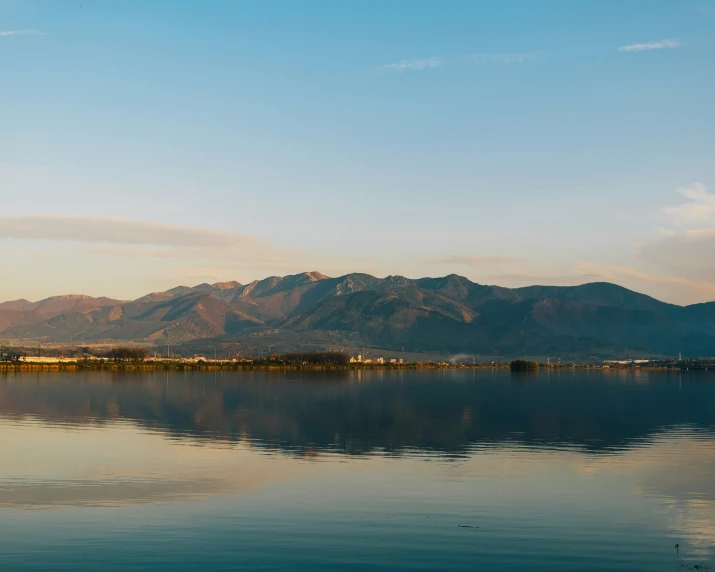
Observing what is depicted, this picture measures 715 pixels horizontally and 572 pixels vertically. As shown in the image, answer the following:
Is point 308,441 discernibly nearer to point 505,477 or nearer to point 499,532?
point 505,477

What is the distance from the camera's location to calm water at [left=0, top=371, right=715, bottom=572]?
1356 inches

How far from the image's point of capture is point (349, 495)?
157 feet

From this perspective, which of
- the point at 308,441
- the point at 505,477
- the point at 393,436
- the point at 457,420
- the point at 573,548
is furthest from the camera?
the point at 457,420

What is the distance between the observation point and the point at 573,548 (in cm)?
3622

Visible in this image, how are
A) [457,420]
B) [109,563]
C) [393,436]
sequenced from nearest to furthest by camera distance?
[109,563] → [393,436] → [457,420]

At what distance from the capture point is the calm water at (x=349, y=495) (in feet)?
113

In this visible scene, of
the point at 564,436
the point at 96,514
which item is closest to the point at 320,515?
the point at 96,514

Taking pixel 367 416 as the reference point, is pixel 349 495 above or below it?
above

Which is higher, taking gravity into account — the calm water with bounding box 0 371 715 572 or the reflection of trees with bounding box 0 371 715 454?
the calm water with bounding box 0 371 715 572

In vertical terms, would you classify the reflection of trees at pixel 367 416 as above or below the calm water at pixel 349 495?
below

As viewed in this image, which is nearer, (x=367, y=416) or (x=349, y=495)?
(x=349, y=495)

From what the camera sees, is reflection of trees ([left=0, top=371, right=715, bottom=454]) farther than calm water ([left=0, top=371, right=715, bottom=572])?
Yes

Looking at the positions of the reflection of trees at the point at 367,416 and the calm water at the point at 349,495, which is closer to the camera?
the calm water at the point at 349,495

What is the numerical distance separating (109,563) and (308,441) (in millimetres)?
44614
